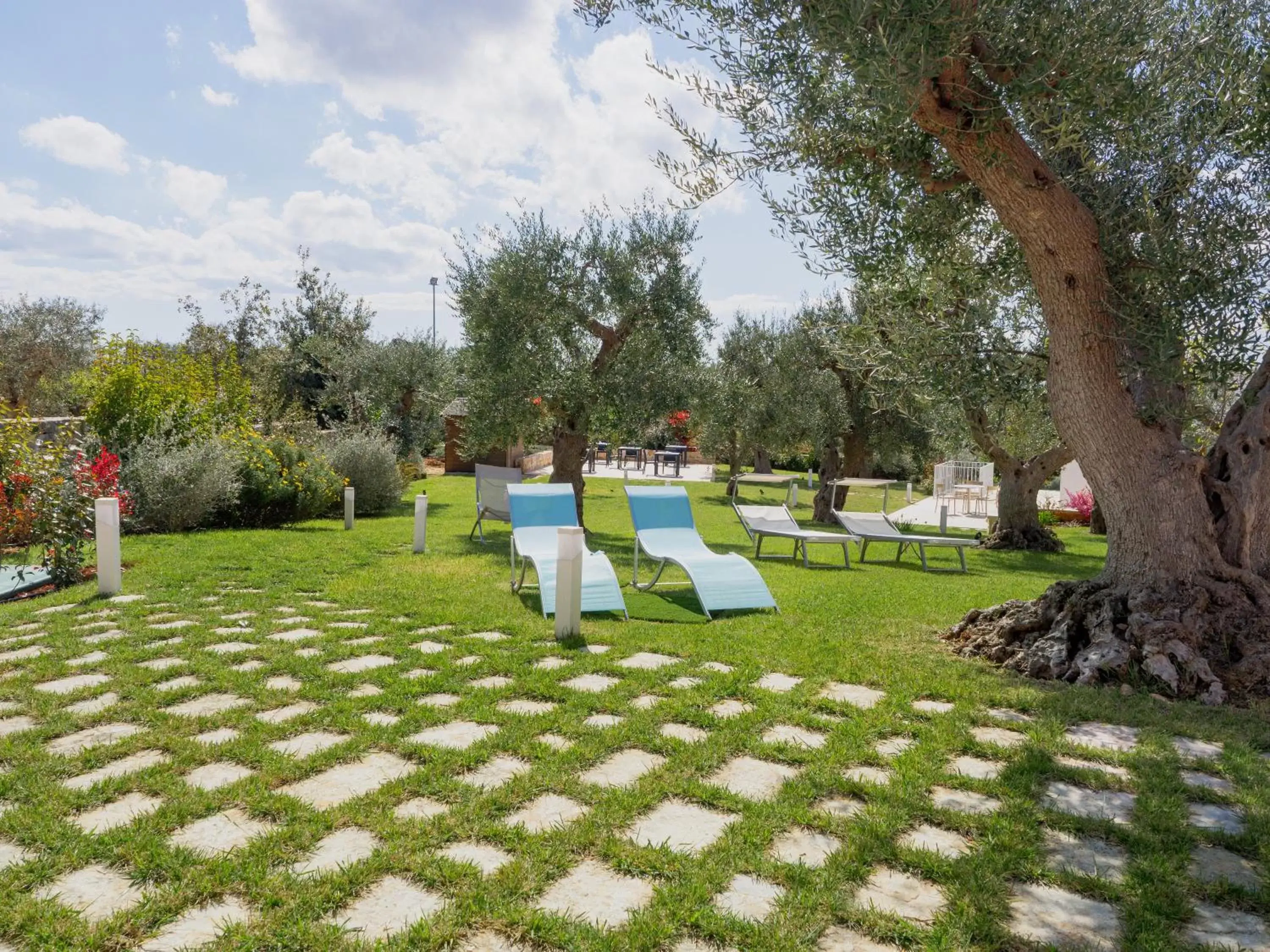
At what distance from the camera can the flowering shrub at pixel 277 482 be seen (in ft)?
39.8

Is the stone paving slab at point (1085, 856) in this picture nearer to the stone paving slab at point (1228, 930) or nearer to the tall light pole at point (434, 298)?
the stone paving slab at point (1228, 930)

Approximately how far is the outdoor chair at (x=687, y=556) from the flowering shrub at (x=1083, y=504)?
13829mm

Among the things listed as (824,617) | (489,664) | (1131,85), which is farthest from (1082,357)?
(489,664)

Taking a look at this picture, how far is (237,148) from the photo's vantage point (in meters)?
9.80

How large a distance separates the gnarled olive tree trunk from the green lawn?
890 centimetres

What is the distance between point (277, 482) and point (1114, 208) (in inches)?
438

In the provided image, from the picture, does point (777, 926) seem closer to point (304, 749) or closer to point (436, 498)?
point (304, 749)

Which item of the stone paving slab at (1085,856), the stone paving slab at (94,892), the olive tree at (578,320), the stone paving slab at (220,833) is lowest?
the stone paving slab at (94,892)

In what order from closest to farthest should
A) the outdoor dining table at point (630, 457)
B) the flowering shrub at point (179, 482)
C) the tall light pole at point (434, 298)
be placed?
1. the flowering shrub at point (179, 482)
2. the outdoor dining table at point (630, 457)
3. the tall light pole at point (434, 298)

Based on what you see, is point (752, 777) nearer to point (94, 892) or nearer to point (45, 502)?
point (94, 892)

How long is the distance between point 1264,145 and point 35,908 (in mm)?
7194

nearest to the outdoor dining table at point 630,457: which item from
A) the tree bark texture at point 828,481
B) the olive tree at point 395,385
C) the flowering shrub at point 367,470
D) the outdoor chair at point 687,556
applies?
the olive tree at point 395,385

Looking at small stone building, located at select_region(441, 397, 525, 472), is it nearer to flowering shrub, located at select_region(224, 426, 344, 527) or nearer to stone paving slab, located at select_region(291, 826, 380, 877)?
flowering shrub, located at select_region(224, 426, 344, 527)

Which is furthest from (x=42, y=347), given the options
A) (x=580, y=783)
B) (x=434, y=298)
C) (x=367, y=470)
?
(x=580, y=783)
